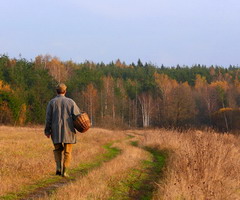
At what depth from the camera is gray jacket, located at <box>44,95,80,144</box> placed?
305 inches

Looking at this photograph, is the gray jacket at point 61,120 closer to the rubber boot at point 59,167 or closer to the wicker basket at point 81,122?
the wicker basket at point 81,122

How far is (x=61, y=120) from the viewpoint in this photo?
25.7 feet

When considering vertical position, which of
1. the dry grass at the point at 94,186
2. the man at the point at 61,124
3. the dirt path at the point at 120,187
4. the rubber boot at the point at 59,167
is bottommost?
the dirt path at the point at 120,187

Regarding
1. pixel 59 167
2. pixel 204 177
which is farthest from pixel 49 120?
pixel 204 177

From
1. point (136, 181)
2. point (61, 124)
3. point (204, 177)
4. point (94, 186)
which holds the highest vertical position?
point (61, 124)

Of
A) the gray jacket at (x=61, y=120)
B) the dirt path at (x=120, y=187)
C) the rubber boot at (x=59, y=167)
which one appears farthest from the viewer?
the rubber boot at (x=59, y=167)

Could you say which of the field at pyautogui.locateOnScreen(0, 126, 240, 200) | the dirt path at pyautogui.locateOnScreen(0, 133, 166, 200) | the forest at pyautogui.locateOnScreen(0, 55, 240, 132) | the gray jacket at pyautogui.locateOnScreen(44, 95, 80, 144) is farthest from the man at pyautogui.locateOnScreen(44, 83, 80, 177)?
the forest at pyautogui.locateOnScreen(0, 55, 240, 132)

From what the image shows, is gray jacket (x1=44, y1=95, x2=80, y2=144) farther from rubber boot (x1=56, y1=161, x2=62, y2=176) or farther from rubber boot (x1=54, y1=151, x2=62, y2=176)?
rubber boot (x1=56, y1=161, x2=62, y2=176)

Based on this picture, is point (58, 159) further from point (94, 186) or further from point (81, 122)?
point (94, 186)

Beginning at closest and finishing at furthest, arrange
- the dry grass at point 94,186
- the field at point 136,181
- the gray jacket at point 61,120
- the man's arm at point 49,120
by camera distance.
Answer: the dry grass at point 94,186 → the field at point 136,181 → the gray jacket at point 61,120 → the man's arm at point 49,120

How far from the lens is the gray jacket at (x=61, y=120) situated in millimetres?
7754

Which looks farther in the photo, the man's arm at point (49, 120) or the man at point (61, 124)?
A: the man's arm at point (49, 120)

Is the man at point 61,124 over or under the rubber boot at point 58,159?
over

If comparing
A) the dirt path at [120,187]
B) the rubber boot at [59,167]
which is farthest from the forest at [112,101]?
the rubber boot at [59,167]
